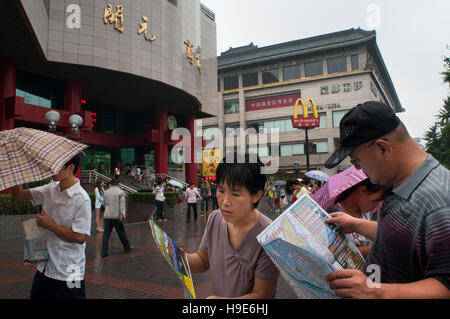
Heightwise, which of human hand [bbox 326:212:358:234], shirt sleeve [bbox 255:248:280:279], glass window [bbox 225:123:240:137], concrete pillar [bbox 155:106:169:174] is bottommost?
shirt sleeve [bbox 255:248:280:279]

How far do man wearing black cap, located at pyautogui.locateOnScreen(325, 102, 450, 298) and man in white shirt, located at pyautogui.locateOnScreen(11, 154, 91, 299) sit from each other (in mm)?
2316

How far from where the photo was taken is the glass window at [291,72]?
4931 cm

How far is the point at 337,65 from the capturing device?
46.7 m

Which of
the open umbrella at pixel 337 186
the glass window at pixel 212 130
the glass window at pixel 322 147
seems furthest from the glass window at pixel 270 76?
the open umbrella at pixel 337 186

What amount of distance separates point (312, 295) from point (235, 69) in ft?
179

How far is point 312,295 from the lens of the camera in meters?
1.35

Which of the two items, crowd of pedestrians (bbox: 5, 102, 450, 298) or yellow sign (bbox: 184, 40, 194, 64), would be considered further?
yellow sign (bbox: 184, 40, 194, 64)

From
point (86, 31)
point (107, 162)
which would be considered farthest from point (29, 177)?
point (107, 162)

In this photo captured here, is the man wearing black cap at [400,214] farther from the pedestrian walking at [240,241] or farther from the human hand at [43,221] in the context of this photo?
the human hand at [43,221]

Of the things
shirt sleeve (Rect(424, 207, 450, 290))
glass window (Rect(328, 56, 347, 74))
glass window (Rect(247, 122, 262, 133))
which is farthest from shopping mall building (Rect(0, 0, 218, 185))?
glass window (Rect(328, 56, 347, 74))

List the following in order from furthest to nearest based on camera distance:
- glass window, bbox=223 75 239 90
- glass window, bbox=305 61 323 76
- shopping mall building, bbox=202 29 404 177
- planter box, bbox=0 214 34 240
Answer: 1. glass window, bbox=223 75 239 90
2. glass window, bbox=305 61 323 76
3. shopping mall building, bbox=202 29 404 177
4. planter box, bbox=0 214 34 240

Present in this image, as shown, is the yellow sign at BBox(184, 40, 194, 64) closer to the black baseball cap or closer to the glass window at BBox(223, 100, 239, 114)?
the glass window at BBox(223, 100, 239, 114)

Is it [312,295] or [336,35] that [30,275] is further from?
[336,35]

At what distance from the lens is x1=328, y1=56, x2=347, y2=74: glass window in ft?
152
